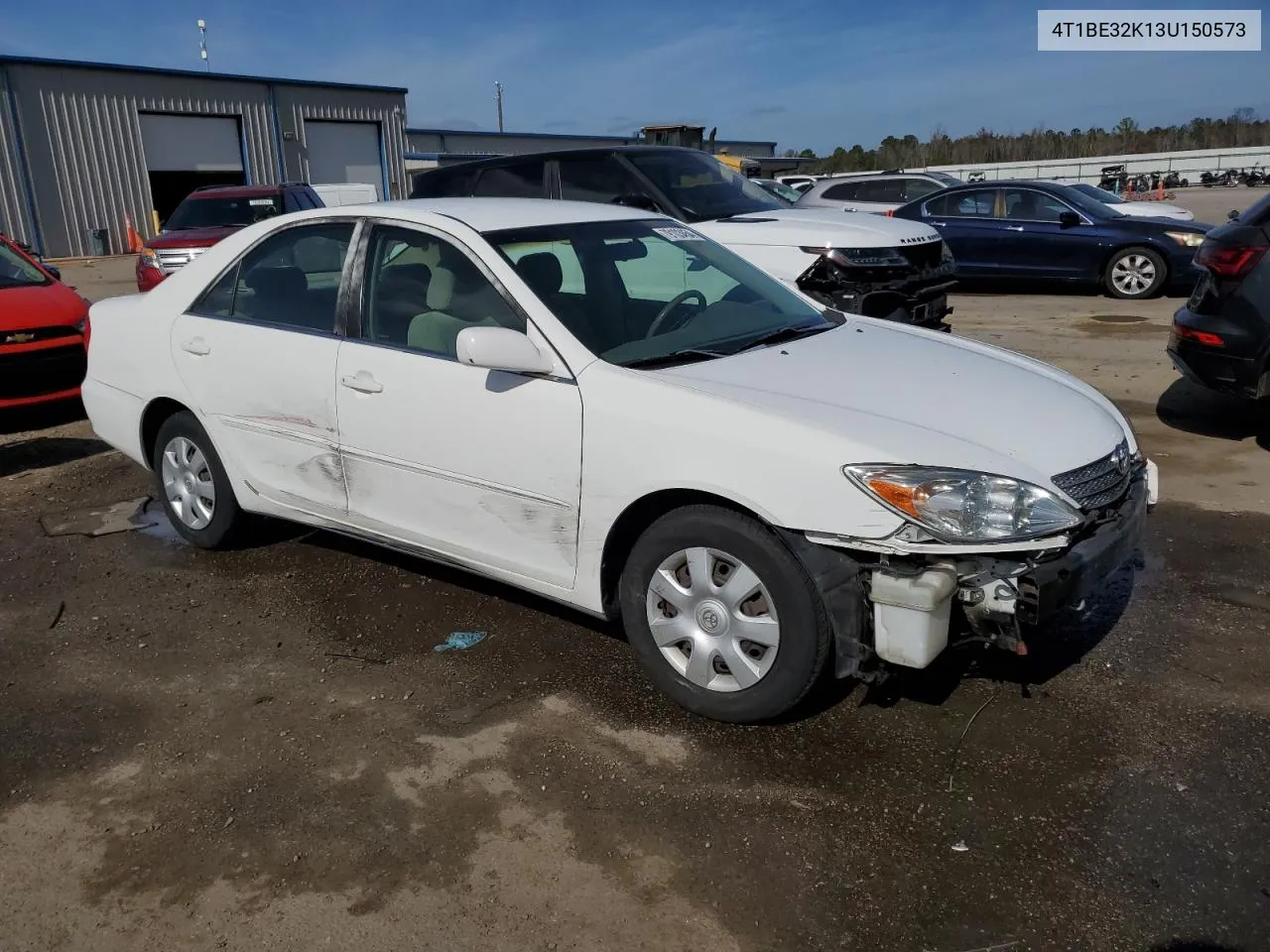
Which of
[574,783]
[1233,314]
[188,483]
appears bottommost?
[574,783]

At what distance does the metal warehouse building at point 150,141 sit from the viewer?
24859 millimetres

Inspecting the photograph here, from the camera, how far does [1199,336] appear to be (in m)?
6.12

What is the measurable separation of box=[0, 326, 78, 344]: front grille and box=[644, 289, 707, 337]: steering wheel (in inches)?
226

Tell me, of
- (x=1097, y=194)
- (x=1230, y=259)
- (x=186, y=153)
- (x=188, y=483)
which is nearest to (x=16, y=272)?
(x=188, y=483)

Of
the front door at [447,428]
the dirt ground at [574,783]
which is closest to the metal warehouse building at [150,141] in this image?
the dirt ground at [574,783]

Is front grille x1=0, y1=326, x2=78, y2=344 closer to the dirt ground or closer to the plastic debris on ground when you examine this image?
the dirt ground

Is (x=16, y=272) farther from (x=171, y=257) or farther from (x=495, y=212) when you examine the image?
(x=495, y=212)

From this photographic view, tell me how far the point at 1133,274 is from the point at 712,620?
38.6ft

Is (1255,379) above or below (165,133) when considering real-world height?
below

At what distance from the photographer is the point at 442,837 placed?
2.87m

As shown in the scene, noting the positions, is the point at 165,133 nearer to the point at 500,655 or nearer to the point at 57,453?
the point at 57,453

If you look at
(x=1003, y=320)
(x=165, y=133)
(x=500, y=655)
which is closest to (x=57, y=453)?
(x=500, y=655)

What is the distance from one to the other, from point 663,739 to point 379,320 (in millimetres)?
2007

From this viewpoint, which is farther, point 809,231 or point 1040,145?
point 1040,145
